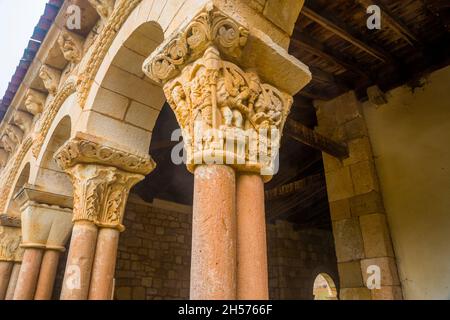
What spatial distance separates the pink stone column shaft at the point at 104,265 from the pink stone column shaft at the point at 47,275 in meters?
1.42

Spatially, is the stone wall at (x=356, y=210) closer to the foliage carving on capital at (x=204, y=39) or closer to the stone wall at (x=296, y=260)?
the foliage carving on capital at (x=204, y=39)

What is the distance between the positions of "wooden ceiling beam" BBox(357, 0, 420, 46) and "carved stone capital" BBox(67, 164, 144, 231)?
2.37 m

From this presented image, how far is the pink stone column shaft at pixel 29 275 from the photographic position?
3430 mm

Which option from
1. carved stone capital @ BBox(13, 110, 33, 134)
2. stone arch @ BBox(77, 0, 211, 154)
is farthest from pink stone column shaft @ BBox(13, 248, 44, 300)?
carved stone capital @ BBox(13, 110, 33, 134)

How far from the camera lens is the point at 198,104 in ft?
4.90

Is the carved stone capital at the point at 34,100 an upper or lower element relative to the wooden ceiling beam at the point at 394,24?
upper

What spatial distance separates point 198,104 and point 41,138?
3.23 meters

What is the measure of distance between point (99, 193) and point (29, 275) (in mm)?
1690

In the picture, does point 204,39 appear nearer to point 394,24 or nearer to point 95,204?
point 95,204

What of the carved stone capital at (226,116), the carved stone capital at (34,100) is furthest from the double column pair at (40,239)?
the carved stone capital at (226,116)

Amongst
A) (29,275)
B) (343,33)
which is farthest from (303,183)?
(29,275)

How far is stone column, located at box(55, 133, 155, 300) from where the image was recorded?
2.47 m
